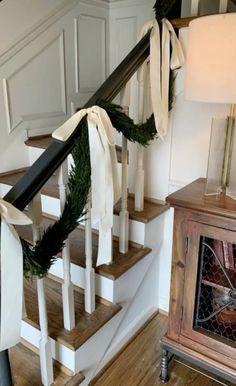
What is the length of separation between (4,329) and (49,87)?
1.73 metres

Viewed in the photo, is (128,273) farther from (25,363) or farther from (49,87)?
(49,87)

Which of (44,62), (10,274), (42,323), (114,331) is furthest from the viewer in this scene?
(44,62)

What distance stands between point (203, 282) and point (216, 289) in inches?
2.6

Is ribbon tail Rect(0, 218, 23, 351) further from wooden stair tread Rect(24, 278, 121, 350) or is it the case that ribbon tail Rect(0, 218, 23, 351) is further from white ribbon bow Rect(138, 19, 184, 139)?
white ribbon bow Rect(138, 19, 184, 139)

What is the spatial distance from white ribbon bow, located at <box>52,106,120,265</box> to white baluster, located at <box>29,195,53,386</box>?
0.20m

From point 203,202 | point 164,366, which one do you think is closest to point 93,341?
point 164,366

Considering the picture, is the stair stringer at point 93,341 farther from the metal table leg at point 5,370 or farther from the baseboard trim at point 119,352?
the metal table leg at point 5,370

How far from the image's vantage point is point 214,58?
967 millimetres

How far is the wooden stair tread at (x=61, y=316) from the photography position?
120cm

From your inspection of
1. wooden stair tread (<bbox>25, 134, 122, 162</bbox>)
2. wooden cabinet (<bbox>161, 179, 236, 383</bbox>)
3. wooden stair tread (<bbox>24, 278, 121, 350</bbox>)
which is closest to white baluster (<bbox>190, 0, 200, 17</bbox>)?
wooden cabinet (<bbox>161, 179, 236, 383</bbox>)

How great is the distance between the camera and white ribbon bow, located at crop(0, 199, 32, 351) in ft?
2.62

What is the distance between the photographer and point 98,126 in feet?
3.38

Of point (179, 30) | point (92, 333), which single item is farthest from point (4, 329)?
point (179, 30)

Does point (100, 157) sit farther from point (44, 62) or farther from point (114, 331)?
point (44, 62)
